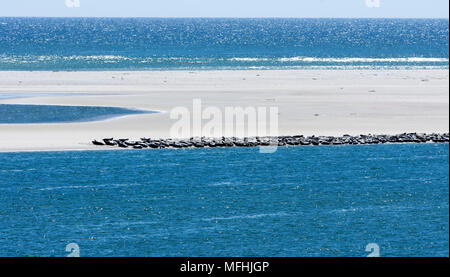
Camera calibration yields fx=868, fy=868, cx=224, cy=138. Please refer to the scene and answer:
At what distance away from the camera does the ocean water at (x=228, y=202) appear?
3188 centimetres

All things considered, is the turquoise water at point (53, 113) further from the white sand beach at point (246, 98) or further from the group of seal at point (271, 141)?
the group of seal at point (271, 141)

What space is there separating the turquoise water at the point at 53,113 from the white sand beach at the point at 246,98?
2.21 meters

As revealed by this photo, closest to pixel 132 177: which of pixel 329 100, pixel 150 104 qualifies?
pixel 150 104

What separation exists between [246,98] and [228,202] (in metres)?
38.5

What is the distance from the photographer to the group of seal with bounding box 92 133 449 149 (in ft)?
176

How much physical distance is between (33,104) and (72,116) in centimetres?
965

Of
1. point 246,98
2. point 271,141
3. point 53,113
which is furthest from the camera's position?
point 246,98

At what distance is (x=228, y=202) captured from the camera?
3984 cm

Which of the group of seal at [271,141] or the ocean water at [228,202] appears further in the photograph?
the group of seal at [271,141]

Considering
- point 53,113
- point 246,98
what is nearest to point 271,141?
point 53,113

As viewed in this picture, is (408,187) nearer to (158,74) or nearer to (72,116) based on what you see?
(72,116)

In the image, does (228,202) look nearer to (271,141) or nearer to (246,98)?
(271,141)

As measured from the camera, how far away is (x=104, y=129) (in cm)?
5850

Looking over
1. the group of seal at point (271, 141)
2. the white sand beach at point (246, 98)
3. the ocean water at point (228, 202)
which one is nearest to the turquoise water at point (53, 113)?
the white sand beach at point (246, 98)
